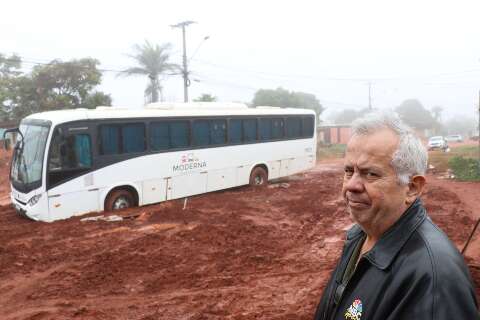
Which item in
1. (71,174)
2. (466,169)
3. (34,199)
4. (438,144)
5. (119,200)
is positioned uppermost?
(71,174)

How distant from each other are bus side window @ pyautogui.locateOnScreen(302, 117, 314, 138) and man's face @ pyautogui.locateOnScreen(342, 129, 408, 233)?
604 inches

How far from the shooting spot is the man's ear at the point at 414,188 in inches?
77.9

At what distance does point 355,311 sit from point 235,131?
12774mm

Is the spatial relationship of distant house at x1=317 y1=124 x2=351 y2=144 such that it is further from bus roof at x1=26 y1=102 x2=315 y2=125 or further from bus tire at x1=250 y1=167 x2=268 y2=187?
bus tire at x1=250 y1=167 x2=268 y2=187

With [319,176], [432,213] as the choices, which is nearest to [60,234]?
[432,213]

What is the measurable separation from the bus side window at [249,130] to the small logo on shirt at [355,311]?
12919mm

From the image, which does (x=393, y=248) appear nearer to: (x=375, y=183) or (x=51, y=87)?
(x=375, y=183)

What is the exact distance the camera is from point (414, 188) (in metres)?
2.00

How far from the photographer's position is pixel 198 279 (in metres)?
6.39

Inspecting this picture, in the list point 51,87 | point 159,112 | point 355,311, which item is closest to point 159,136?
point 159,112

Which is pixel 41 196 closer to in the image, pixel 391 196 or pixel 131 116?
pixel 131 116

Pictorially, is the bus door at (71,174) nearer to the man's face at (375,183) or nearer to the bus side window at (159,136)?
the bus side window at (159,136)

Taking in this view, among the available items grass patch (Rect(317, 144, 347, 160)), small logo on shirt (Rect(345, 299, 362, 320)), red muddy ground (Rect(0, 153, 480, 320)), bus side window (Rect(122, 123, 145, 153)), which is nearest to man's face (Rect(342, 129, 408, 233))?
small logo on shirt (Rect(345, 299, 362, 320))

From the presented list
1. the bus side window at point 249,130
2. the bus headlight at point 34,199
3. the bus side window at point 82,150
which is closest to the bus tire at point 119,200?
the bus side window at point 82,150
